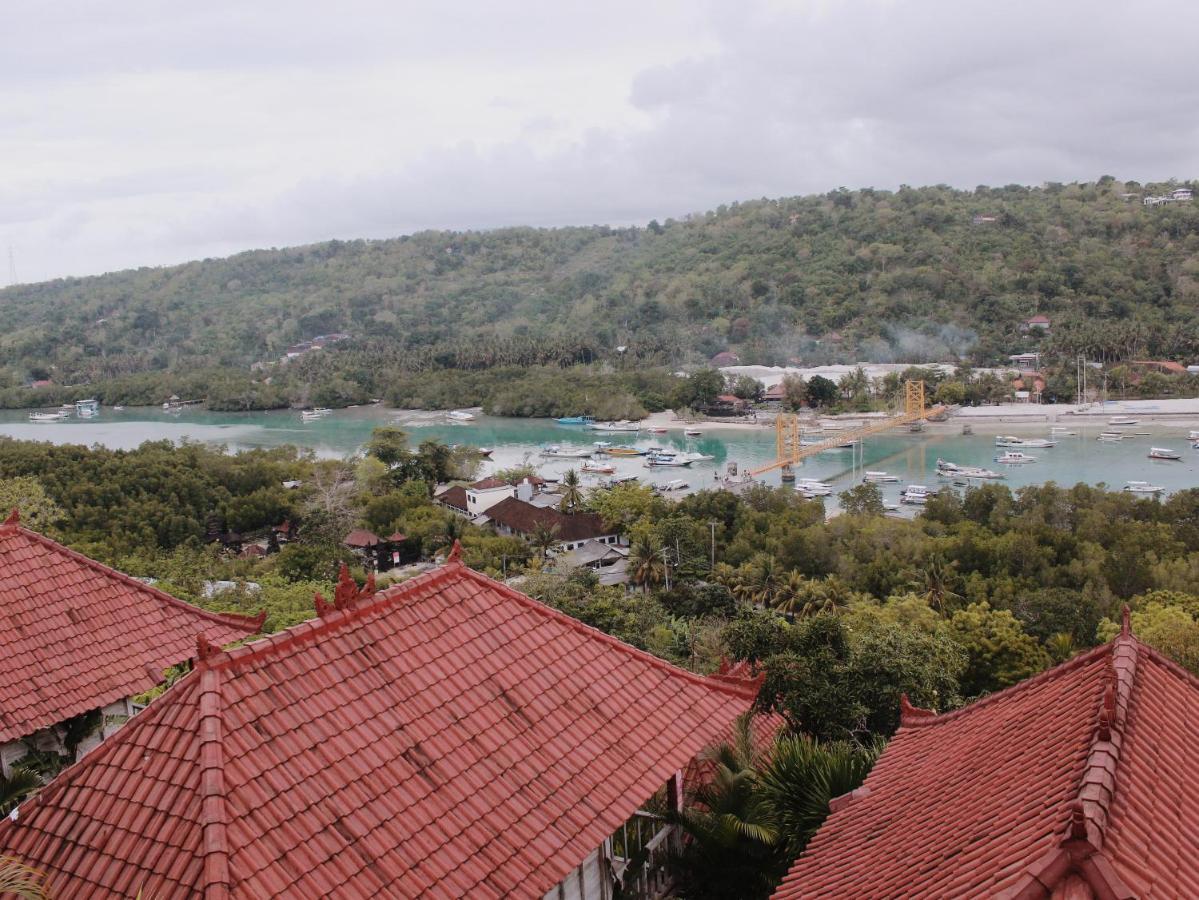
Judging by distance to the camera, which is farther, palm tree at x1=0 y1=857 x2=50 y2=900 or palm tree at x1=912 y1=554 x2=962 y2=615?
palm tree at x1=912 y1=554 x2=962 y2=615

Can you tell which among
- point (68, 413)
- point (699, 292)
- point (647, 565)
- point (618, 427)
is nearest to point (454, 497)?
point (647, 565)

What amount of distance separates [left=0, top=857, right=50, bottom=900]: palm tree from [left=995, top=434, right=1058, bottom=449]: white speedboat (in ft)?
163

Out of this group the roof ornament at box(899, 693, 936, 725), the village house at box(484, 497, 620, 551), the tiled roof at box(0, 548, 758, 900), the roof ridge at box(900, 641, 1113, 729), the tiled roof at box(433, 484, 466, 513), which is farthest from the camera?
the tiled roof at box(433, 484, 466, 513)

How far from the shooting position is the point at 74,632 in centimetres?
622

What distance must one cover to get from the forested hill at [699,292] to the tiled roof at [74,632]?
6681cm

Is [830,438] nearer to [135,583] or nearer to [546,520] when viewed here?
[546,520]

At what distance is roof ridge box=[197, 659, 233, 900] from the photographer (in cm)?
333

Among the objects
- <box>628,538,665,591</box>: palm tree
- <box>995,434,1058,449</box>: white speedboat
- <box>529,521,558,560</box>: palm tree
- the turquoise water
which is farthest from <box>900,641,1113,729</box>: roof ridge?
<box>995,434,1058,449</box>: white speedboat

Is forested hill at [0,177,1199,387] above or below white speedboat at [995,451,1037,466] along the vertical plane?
above

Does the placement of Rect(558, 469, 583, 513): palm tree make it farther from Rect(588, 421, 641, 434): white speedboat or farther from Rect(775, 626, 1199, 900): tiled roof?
Rect(775, 626, 1199, 900): tiled roof

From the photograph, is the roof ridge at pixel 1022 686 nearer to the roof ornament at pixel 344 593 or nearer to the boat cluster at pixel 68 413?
the roof ornament at pixel 344 593

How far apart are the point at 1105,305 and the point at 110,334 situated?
4013 inches

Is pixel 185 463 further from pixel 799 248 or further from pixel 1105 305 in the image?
pixel 799 248

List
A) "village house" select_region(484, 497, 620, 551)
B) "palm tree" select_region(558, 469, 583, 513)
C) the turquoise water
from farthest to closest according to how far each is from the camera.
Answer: the turquoise water, "palm tree" select_region(558, 469, 583, 513), "village house" select_region(484, 497, 620, 551)
